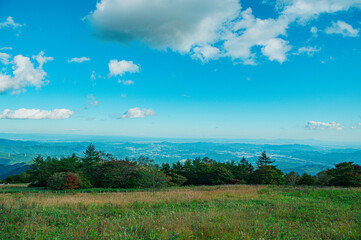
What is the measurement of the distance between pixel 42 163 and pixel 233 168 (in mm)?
47206

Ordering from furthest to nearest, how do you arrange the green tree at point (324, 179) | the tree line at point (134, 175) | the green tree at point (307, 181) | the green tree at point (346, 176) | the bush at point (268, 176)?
1. the bush at point (268, 176)
2. the green tree at point (307, 181)
3. the green tree at point (324, 179)
4. the green tree at point (346, 176)
5. the tree line at point (134, 175)

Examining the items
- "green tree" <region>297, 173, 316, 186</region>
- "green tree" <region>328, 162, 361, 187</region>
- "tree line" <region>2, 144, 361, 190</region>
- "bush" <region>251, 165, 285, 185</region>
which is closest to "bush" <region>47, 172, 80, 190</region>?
"tree line" <region>2, 144, 361, 190</region>

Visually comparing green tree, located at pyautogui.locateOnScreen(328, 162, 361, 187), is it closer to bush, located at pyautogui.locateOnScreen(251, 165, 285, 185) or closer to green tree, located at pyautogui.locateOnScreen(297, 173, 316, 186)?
green tree, located at pyautogui.locateOnScreen(297, 173, 316, 186)

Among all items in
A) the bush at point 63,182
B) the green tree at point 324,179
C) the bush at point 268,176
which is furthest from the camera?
the bush at point 268,176

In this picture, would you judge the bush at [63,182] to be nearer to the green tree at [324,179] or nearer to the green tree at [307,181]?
the green tree at [307,181]

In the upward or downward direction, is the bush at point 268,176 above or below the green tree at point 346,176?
below

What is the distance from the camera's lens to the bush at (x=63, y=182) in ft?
99.5

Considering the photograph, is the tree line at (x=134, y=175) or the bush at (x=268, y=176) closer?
the tree line at (x=134, y=175)

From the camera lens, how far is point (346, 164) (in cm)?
3634

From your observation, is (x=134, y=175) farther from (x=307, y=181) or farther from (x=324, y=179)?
(x=324, y=179)

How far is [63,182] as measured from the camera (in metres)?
30.5

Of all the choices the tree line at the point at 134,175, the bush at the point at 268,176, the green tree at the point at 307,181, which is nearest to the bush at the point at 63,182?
the tree line at the point at 134,175

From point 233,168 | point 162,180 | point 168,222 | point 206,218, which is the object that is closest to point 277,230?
point 206,218

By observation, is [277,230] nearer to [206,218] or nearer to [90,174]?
[206,218]
